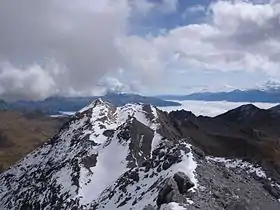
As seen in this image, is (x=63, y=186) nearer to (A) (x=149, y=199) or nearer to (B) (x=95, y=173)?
(B) (x=95, y=173)

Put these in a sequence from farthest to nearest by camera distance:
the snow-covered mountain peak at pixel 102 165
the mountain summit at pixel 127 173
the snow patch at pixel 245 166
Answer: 1. the snow patch at pixel 245 166
2. the snow-covered mountain peak at pixel 102 165
3. the mountain summit at pixel 127 173

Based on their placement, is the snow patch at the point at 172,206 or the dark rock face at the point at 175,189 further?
the dark rock face at the point at 175,189

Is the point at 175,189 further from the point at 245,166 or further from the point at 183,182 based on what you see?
the point at 245,166

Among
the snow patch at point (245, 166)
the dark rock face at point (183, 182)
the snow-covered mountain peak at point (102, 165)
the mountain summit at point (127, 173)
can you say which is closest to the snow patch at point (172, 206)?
the mountain summit at point (127, 173)

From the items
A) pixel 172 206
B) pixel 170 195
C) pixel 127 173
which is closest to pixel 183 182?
pixel 170 195

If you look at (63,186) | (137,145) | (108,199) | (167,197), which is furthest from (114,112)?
(167,197)

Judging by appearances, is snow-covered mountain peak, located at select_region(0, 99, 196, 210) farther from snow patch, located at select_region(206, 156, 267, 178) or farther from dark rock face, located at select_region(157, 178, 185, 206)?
snow patch, located at select_region(206, 156, 267, 178)

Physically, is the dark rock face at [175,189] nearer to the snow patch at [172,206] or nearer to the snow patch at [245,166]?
the snow patch at [172,206]

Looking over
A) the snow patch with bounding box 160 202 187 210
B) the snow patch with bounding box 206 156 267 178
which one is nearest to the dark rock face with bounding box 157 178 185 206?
the snow patch with bounding box 160 202 187 210
